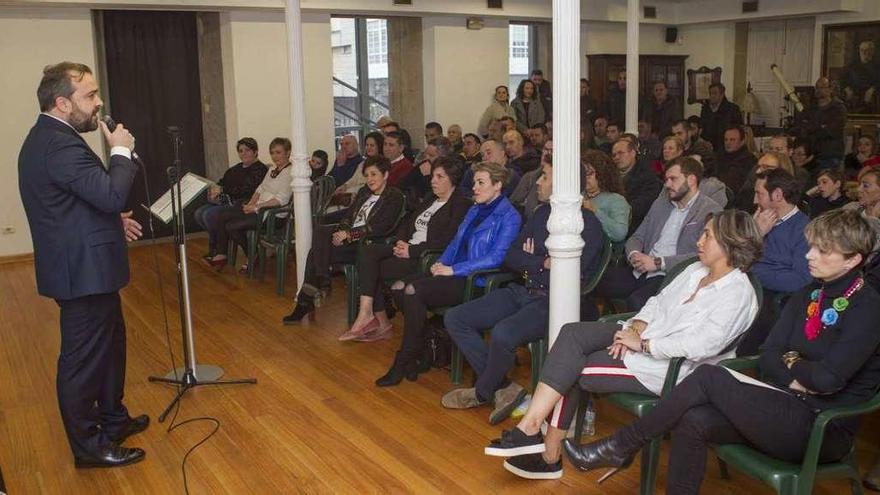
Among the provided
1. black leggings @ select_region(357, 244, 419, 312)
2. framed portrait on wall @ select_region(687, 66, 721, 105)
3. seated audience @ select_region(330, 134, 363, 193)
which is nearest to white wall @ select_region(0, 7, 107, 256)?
seated audience @ select_region(330, 134, 363, 193)

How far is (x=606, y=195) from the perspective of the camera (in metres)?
4.81

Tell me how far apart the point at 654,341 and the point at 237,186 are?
207 inches

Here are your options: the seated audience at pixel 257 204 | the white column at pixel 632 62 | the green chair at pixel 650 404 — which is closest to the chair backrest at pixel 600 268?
the green chair at pixel 650 404

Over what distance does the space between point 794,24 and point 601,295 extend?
8910 mm

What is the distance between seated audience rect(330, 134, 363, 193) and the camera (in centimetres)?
790

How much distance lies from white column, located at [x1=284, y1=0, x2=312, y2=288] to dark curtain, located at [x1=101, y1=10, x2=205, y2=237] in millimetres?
3198

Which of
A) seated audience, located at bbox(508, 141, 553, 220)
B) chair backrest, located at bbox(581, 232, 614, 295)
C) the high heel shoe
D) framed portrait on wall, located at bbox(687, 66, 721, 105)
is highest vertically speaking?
framed portrait on wall, located at bbox(687, 66, 721, 105)

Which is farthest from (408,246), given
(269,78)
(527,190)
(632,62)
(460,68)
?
(460,68)

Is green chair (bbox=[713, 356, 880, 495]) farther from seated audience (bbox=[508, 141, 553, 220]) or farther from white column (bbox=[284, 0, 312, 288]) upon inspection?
white column (bbox=[284, 0, 312, 288])

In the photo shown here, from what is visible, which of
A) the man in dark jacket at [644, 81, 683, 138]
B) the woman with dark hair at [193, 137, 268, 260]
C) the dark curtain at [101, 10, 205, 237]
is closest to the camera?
the woman with dark hair at [193, 137, 268, 260]

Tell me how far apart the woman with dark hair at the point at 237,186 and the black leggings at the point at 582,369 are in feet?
15.7

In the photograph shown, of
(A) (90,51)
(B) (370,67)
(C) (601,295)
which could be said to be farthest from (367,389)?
(B) (370,67)

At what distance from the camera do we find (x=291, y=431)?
4027mm

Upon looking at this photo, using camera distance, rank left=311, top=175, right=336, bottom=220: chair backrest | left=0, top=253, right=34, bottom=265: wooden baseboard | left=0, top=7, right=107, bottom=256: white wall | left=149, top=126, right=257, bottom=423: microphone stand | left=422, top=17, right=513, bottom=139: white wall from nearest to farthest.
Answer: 1. left=149, top=126, right=257, bottom=423: microphone stand
2. left=311, top=175, right=336, bottom=220: chair backrest
3. left=0, top=7, right=107, bottom=256: white wall
4. left=0, top=253, right=34, bottom=265: wooden baseboard
5. left=422, top=17, right=513, bottom=139: white wall
